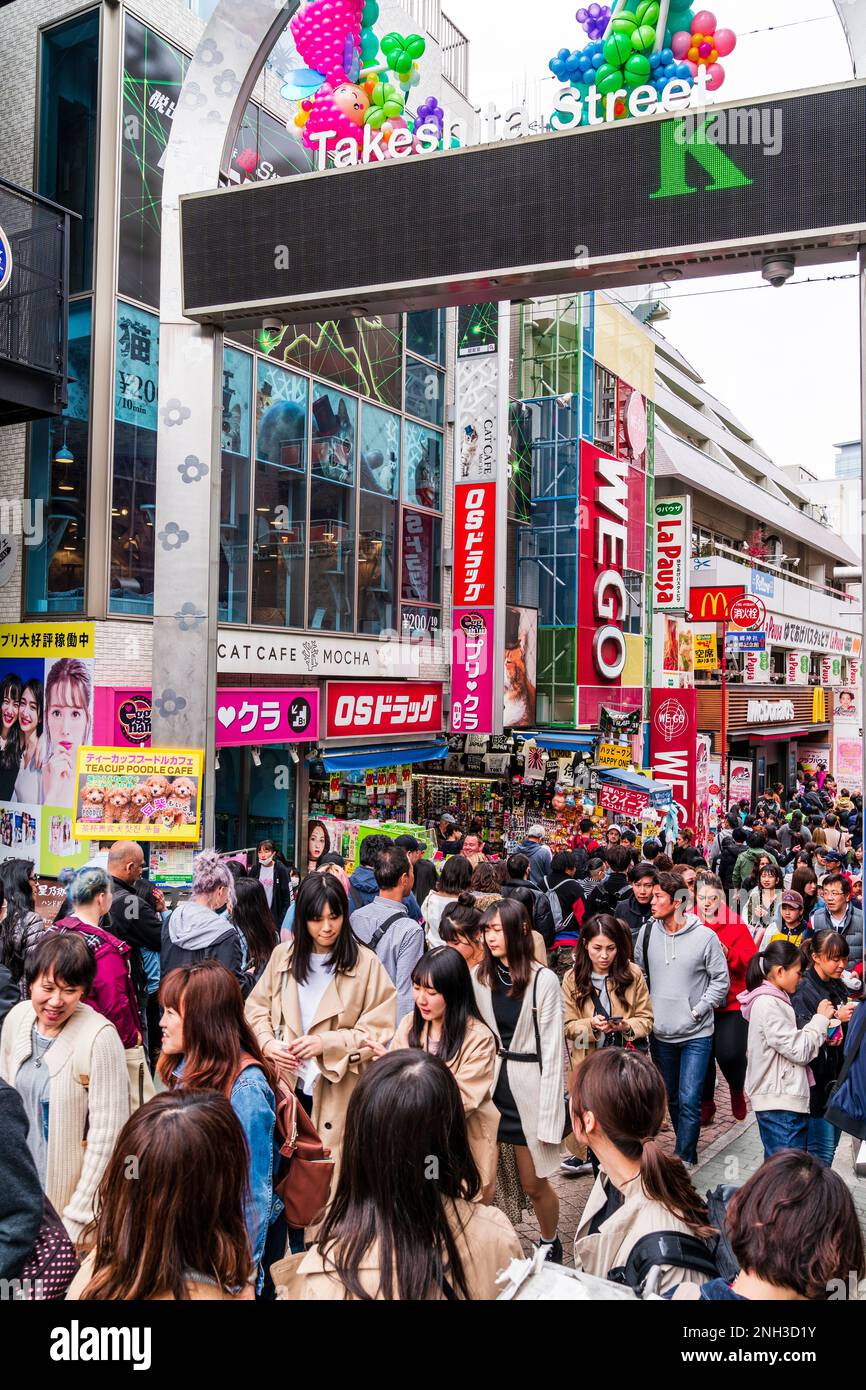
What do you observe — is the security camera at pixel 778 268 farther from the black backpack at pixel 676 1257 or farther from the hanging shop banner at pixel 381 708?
the hanging shop banner at pixel 381 708

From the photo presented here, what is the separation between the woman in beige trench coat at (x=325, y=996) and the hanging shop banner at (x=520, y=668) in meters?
13.9

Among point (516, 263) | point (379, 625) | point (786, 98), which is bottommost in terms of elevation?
point (379, 625)

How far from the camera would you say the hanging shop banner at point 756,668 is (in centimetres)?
2809

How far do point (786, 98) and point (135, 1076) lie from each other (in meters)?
7.26

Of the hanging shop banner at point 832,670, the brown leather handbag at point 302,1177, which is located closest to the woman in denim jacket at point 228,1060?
the brown leather handbag at point 302,1177

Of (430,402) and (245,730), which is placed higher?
(430,402)

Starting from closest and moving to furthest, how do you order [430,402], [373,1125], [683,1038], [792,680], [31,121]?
[373,1125]
[683,1038]
[31,121]
[430,402]
[792,680]

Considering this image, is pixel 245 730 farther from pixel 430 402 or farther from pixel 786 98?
pixel 786 98

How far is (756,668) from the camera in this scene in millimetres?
29312

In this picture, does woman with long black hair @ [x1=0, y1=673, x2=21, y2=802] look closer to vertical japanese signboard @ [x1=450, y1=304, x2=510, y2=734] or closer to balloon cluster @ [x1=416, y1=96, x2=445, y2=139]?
vertical japanese signboard @ [x1=450, y1=304, x2=510, y2=734]

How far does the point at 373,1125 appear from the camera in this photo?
237 cm

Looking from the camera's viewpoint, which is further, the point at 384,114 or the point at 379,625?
the point at 379,625

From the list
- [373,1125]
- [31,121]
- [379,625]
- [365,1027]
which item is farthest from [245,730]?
[373,1125]

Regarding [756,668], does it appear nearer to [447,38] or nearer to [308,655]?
[447,38]
